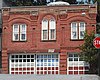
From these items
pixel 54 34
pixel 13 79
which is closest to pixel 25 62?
pixel 54 34

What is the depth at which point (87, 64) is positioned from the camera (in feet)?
156

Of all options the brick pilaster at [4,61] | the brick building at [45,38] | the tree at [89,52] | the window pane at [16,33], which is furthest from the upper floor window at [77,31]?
the brick pilaster at [4,61]

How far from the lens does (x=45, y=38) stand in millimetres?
49062

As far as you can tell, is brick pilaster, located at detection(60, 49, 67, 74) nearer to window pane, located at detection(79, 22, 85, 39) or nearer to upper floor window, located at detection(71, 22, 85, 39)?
upper floor window, located at detection(71, 22, 85, 39)

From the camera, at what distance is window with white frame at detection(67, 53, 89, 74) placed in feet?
157

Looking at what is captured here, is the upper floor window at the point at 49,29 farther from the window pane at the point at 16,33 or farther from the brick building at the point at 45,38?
the window pane at the point at 16,33

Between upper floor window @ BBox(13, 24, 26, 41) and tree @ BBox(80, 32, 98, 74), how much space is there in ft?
27.9

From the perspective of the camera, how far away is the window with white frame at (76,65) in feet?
157

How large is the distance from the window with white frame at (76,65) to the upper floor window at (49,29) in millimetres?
3623

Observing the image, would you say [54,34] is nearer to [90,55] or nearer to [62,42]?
[62,42]

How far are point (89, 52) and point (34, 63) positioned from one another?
28.6ft

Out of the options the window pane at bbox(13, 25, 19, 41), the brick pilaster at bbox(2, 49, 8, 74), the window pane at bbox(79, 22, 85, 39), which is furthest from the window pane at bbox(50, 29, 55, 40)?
the brick pilaster at bbox(2, 49, 8, 74)

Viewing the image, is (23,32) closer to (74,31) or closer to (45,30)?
(45,30)

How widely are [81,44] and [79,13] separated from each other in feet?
13.2
